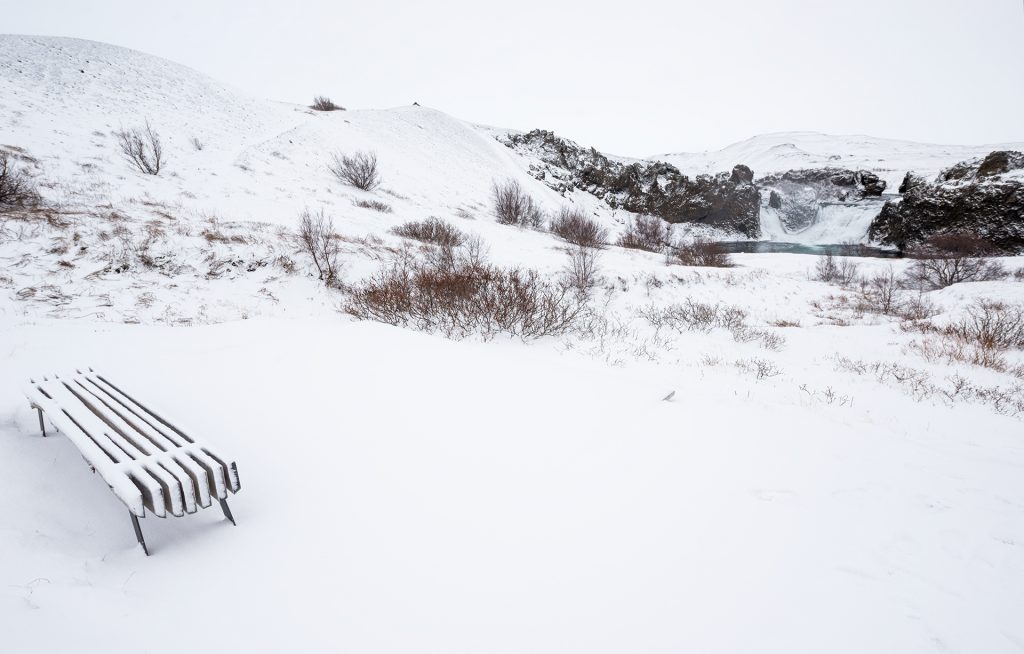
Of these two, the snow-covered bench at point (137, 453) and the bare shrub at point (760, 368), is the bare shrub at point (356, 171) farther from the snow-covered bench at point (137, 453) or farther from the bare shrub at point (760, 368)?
the bare shrub at point (760, 368)

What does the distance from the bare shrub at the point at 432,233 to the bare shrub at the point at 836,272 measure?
18942mm

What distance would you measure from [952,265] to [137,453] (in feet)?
89.0

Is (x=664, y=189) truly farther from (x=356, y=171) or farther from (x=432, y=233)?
(x=432, y=233)

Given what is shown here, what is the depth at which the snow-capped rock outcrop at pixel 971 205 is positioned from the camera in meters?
21.7

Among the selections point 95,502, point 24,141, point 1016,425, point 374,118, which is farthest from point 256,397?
point 374,118

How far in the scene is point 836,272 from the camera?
→ 770 inches

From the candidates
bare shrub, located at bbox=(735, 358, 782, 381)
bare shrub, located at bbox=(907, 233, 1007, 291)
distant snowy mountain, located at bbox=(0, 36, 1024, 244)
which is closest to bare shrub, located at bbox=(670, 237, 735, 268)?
bare shrub, located at bbox=(907, 233, 1007, 291)

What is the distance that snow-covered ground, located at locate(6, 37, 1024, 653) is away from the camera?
5.79 feet

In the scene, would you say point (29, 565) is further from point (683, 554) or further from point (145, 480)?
point (683, 554)

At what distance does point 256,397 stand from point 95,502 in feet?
4.21

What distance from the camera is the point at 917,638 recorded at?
181 centimetres

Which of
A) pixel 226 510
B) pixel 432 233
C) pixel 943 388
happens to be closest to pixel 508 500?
pixel 226 510

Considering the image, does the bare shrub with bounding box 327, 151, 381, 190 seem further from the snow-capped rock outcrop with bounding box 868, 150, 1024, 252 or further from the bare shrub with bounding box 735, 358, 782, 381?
the snow-capped rock outcrop with bounding box 868, 150, 1024, 252

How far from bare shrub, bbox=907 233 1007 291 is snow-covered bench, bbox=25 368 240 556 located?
2441 centimetres
